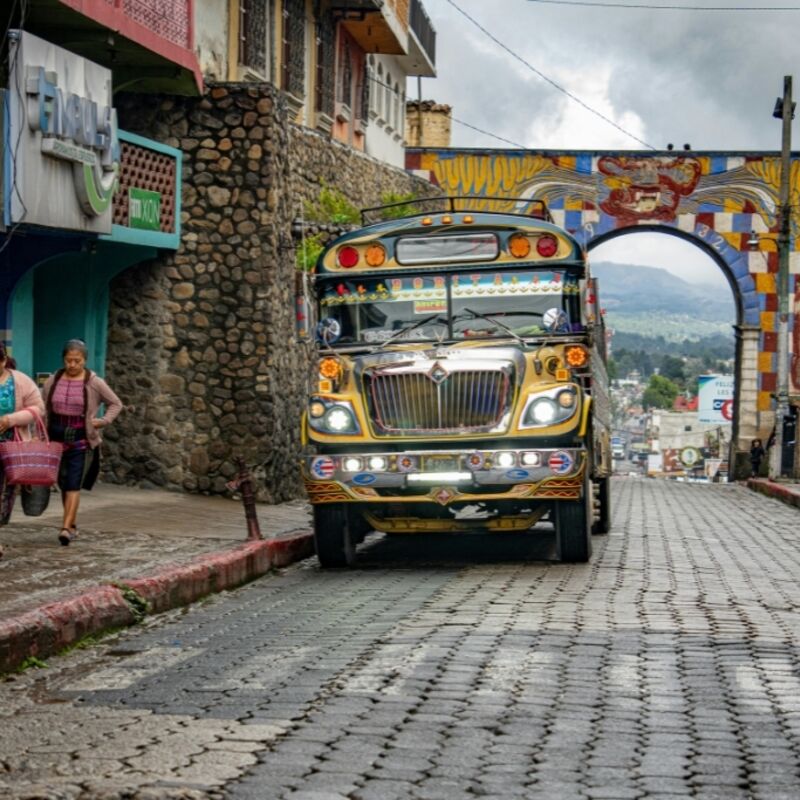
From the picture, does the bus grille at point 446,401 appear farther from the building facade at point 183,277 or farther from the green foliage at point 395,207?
the green foliage at point 395,207

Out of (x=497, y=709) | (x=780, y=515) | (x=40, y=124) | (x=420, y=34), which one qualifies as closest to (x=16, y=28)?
(x=40, y=124)

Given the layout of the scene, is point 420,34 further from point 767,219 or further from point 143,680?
point 143,680

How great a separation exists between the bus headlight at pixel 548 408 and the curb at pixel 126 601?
249cm

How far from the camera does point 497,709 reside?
266 inches

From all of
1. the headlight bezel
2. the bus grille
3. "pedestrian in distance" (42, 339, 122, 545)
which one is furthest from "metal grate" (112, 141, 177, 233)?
the headlight bezel

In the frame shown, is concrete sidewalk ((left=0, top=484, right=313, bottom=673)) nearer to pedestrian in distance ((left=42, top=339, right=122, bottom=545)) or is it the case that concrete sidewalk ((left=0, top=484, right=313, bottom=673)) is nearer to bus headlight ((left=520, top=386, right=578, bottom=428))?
pedestrian in distance ((left=42, top=339, right=122, bottom=545))

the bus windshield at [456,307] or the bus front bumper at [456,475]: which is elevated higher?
the bus windshield at [456,307]

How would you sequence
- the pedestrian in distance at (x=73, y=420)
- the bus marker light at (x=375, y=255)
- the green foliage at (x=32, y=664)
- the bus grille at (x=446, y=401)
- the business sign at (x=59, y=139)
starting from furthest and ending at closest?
the business sign at (x=59, y=139) < the bus marker light at (x=375, y=255) < the pedestrian in distance at (x=73, y=420) < the bus grille at (x=446, y=401) < the green foliage at (x=32, y=664)

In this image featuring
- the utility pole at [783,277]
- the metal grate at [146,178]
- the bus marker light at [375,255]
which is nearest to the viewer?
the bus marker light at [375,255]

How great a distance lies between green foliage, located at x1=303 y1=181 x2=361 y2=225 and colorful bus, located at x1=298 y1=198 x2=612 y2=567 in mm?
8982

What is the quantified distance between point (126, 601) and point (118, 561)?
1.79 meters

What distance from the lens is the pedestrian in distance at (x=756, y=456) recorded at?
41500 mm

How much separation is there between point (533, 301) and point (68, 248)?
630 centimetres

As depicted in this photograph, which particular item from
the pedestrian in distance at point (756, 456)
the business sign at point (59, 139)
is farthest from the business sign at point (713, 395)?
the business sign at point (59, 139)
